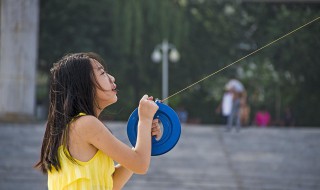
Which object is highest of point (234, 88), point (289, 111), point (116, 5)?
point (116, 5)

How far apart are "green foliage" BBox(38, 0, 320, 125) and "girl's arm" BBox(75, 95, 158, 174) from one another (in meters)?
32.2

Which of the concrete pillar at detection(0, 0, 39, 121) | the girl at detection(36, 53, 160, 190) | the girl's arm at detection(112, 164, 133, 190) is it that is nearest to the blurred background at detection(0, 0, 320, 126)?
the concrete pillar at detection(0, 0, 39, 121)

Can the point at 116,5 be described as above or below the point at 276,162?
above

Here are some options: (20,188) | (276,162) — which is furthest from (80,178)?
(276,162)

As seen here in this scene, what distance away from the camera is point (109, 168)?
2.47 m

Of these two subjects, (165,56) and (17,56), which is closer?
(17,56)

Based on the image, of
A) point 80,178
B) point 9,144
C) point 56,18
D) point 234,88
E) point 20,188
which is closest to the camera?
point 80,178

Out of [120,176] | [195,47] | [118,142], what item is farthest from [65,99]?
[195,47]

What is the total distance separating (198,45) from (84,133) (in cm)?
3741

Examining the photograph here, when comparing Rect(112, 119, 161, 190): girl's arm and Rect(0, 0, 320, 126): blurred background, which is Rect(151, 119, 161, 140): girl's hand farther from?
Rect(0, 0, 320, 126): blurred background

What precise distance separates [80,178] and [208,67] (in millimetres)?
37357

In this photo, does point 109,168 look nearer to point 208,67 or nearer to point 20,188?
point 20,188

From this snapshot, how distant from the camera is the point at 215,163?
12.5m

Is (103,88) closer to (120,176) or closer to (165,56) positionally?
(120,176)
